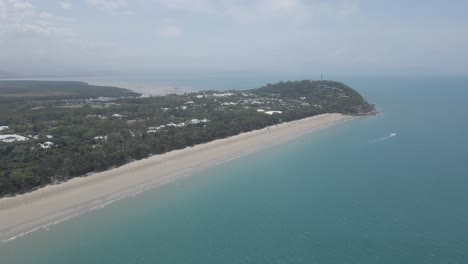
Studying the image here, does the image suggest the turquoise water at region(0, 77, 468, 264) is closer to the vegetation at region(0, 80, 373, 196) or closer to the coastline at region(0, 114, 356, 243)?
the coastline at region(0, 114, 356, 243)

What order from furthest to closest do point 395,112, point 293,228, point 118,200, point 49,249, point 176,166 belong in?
1. point 395,112
2. point 176,166
3. point 118,200
4. point 293,228
5. point 49,249

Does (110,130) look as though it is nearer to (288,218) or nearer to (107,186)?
(107,186)

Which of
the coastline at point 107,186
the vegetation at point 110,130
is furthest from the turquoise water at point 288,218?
the vegetation at point 110,130

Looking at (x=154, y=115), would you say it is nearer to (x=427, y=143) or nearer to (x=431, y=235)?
(x=427, y=143)

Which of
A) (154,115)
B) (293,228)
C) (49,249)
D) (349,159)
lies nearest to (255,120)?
(154,115)

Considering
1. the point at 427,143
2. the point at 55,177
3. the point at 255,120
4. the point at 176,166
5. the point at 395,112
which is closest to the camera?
the point at 55,177

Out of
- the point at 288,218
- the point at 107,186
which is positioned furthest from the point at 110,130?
the point at 288,218
